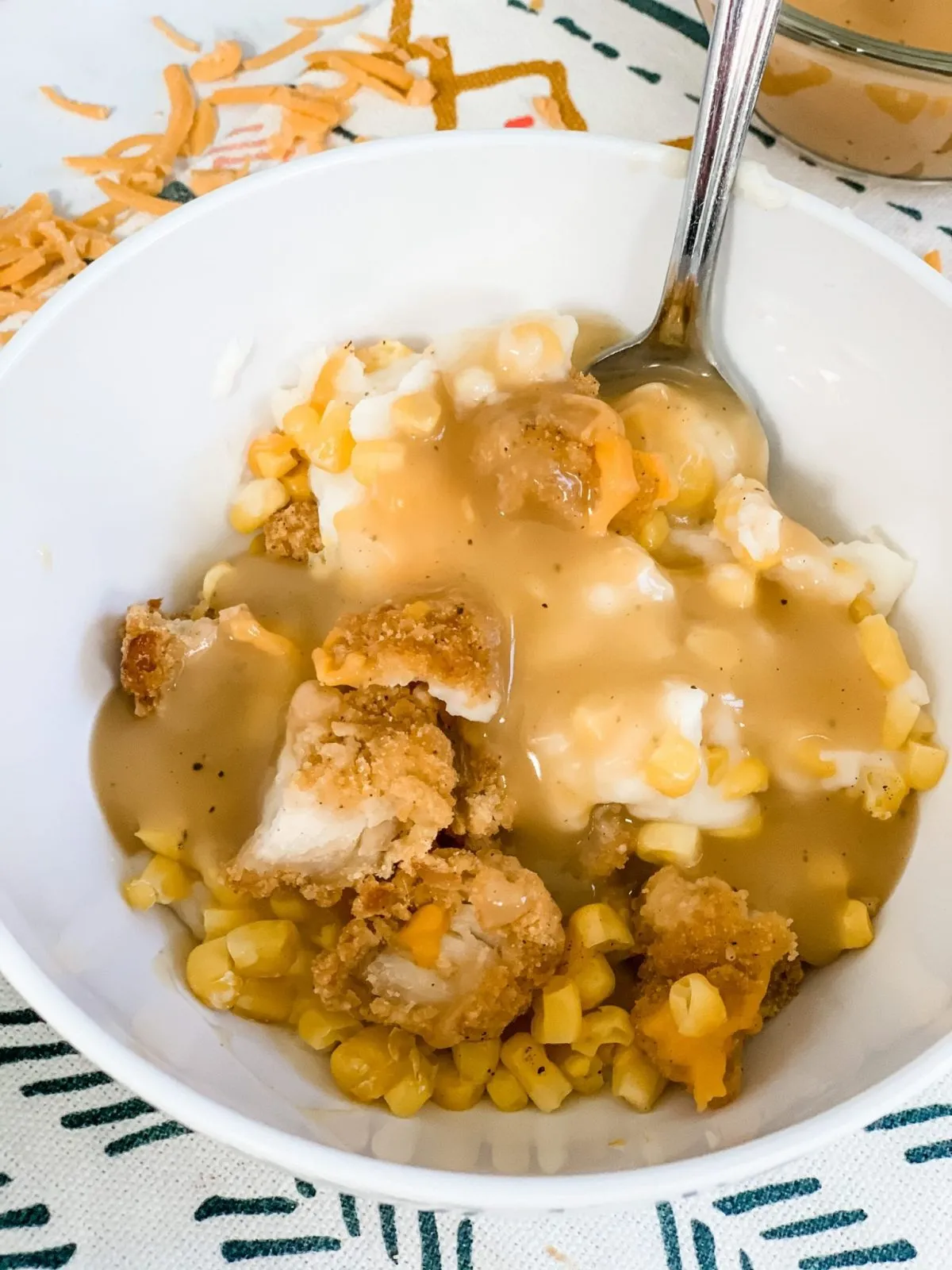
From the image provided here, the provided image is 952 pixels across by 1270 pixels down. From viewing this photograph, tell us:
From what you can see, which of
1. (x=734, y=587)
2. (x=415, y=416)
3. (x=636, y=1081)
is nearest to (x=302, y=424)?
(x=415, y=416)

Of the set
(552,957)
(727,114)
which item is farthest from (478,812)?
(727,114)

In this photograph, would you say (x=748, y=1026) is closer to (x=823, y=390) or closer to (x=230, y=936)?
(x=230, y=936)

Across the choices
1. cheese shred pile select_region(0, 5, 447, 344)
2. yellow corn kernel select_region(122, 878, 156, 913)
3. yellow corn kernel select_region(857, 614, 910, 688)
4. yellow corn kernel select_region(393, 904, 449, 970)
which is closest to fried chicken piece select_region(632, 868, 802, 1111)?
yellow corn kernel select_region(393, 904, 449, 970)

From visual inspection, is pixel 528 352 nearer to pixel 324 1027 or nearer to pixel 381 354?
pixel 381 354

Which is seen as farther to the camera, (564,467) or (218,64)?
(218,64)

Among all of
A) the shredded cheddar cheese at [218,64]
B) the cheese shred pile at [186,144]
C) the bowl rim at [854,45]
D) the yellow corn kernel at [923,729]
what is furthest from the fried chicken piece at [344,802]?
the shredded cheddar cheese at [218,64]

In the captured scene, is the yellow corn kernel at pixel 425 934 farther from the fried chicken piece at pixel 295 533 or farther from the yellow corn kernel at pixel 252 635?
the fried chicken piece at pixel 295 533
